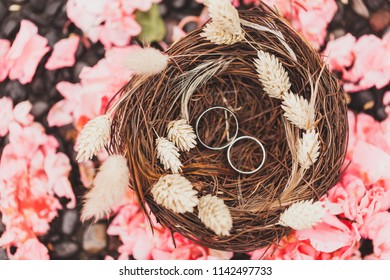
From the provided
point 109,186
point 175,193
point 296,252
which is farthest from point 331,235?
point 109,186

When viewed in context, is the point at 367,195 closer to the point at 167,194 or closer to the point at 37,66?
the point at 167,194

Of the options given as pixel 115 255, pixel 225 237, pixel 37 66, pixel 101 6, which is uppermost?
pixel 101 6

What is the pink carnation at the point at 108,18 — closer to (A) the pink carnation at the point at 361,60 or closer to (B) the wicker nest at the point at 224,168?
(B) the wicker nest at the point at 224,168

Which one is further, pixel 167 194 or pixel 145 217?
pixel 145 217

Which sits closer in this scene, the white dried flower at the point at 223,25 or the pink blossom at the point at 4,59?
the white dried flower at the point at 223,25

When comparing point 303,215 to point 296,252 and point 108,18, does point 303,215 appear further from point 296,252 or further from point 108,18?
point 108,18

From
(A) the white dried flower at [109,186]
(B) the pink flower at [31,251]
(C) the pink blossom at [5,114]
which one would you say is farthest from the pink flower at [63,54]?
(B) the pink flower at [31,251]
